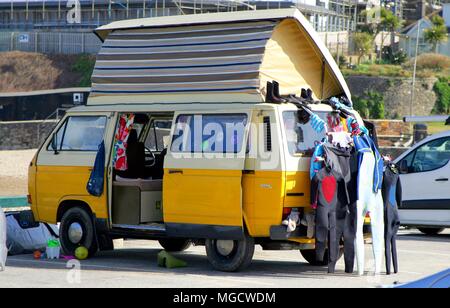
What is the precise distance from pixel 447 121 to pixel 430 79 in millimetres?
56400

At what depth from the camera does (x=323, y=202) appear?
38.8 feet

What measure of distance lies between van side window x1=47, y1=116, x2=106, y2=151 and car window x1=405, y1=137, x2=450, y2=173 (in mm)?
6068

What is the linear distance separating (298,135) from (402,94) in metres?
60.6

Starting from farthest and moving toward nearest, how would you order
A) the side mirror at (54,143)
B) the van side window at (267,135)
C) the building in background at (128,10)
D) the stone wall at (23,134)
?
1. the building in background at (128,10)
2. the stone wall at (23,134)
3. the side mirror at (54,143)
4. the van side window at (267,135)

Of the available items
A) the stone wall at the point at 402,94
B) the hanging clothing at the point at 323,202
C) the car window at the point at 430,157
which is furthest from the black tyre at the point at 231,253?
the stone wall at the point at 402,94

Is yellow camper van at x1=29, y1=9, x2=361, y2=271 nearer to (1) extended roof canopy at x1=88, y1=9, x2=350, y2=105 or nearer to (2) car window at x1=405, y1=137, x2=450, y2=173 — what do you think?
(1) extended roof canopy at x1=88, y1=9, x2=350, y2=105

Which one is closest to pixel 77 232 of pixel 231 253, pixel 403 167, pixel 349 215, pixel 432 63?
pixel 231 253

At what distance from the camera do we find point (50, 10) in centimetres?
8356

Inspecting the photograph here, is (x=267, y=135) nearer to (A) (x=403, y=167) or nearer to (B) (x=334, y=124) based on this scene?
(B) (x=334, y=124)

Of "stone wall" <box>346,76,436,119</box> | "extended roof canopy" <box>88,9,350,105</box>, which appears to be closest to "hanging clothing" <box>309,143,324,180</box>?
"extended roof canopy" <box>88,9,350,105</box>

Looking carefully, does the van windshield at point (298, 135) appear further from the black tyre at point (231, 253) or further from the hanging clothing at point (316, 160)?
the black tyre at point (231, 253)

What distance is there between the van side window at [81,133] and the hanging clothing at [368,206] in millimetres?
3606

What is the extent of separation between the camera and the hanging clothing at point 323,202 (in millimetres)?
11797

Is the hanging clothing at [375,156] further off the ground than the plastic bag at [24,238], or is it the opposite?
the hanging clothing at [375,156]
